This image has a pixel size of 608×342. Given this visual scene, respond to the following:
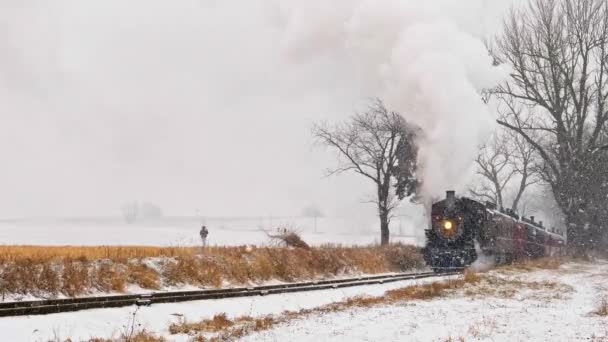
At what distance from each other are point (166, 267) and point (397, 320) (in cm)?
768

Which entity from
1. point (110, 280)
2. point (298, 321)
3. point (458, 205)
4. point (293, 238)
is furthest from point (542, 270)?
point (110, 280)

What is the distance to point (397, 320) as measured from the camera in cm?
1078

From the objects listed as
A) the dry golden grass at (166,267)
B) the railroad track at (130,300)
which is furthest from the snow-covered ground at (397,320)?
the dry golden grass at (166,267)

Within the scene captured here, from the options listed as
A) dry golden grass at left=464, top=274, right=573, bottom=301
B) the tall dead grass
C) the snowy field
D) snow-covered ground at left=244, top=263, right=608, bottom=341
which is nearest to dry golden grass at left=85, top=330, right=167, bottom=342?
the tall dead grass

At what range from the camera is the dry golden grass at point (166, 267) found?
12.7 meters

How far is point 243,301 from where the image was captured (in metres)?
14.0

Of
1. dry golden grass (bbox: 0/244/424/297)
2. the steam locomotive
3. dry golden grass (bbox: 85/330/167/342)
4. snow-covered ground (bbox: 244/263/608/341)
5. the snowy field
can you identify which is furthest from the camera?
the snowy field

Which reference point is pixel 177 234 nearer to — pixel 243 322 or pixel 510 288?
pixel 510 288

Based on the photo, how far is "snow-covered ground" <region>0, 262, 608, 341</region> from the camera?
912cm

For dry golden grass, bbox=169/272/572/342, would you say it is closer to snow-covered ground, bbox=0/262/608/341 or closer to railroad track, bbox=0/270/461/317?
snow-covered ground, bbox=0/262/608/341

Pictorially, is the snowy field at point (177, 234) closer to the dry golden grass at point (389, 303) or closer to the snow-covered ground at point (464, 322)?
the dry golden grass at point (389, 303)

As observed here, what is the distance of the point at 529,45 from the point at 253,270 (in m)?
26.9

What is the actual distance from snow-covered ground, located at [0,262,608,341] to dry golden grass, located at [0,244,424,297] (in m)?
2.47

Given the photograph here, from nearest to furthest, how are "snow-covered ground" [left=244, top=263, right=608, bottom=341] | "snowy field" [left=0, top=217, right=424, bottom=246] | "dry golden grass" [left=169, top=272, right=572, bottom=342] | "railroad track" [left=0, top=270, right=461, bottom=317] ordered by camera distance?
1. "snow-covered ground" [left=244, top=263, right=608, bottom=341]
2. "dry golden grass" [left=169, top=272, right=572, bottom=342]
3. "railroad track" [left=0, top=270, right=461, bottom=317]
4. "snowy field" [left=0, top=217, right=424, bottom=246]
